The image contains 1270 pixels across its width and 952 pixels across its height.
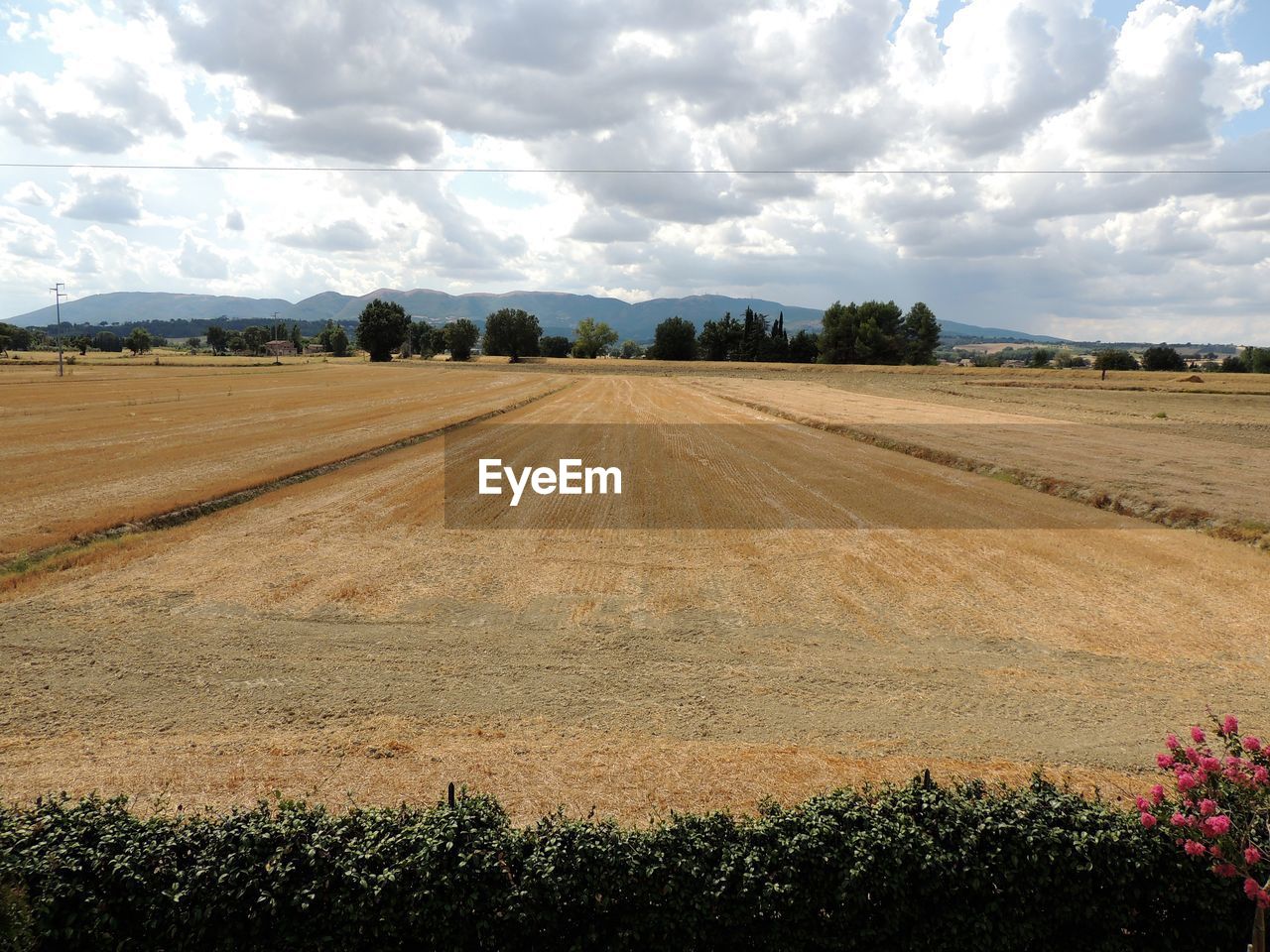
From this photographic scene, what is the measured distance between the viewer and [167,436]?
34688 mm

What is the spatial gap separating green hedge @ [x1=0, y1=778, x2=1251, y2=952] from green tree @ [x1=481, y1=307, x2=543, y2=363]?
151 metres

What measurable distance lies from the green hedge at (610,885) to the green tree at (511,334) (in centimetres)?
15105

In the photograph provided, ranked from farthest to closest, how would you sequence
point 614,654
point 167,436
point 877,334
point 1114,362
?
point 877,334
point 1114,362
point 167,436
point 614,654

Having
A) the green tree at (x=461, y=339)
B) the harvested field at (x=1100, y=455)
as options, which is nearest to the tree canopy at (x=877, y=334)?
the green tree at (x=461, y=339)

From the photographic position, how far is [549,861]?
17.7 ft

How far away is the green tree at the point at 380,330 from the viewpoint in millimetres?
155625

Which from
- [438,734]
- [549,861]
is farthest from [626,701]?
[549,861]

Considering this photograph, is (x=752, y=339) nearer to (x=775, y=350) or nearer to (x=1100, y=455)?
(x=775, y=350)

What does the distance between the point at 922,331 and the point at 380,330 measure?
114 meters

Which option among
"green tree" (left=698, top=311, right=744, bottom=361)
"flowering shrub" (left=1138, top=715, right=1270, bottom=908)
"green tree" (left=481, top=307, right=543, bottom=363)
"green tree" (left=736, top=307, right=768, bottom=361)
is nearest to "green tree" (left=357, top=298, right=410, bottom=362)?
"green tree" (left=481, top=307, right=543, bottom=363)

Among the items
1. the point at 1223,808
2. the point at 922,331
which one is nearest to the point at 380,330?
the point at 922,331

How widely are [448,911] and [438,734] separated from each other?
152 inches

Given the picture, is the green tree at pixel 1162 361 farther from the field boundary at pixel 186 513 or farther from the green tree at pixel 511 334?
the field boundary at pixel 186 513

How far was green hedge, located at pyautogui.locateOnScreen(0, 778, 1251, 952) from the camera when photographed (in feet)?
17.2
